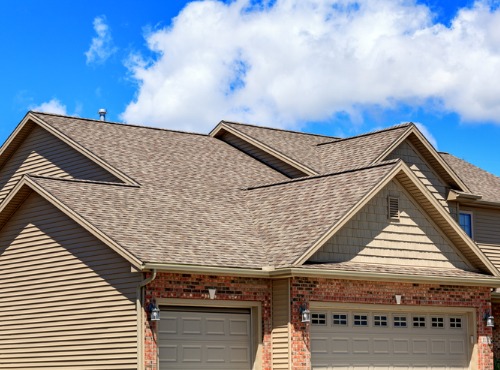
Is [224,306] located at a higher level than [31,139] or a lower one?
lower

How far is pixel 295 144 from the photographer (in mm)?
33531

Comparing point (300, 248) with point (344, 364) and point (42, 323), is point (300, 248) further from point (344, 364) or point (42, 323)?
point (42, 323)

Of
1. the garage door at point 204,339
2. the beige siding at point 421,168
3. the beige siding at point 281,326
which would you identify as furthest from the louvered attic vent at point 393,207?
the beige siding at point 421,168

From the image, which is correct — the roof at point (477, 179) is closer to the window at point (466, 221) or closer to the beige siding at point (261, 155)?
the window at point (466, 221)

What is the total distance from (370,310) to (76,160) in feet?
31.6

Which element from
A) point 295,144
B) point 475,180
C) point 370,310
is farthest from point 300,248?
point 475,180

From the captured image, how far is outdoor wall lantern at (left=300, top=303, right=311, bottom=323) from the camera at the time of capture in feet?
75.0

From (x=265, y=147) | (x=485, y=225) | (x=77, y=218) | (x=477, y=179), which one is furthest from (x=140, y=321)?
(x=477, y=179)

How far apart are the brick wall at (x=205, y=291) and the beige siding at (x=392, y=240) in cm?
152

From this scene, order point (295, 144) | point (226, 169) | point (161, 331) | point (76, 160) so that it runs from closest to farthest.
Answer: point (161, 331), point (76, 160), point (226, 169), point (295, 144)

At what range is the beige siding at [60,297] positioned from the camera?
72.2 ft

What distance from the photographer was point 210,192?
27859 mm

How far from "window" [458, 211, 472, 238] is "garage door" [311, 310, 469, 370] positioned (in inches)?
264

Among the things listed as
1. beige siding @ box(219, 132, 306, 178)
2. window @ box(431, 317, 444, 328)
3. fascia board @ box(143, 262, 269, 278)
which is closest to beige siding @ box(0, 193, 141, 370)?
fascia board @ box(143, 262, 269, 278)
